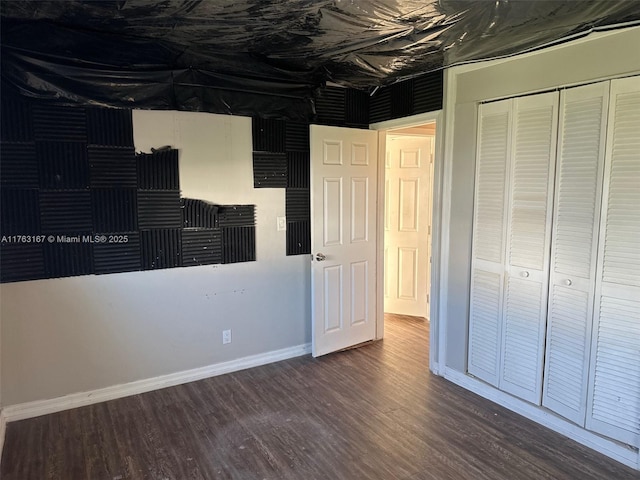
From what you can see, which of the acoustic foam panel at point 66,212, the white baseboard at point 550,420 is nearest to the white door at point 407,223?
the white baseboard at point 550,420

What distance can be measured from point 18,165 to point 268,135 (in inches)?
66.4

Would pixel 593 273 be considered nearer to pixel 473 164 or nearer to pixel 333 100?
pixel 473 164

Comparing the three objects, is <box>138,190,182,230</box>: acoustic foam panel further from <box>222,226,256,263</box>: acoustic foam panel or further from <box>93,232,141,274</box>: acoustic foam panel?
<box>222,226,256,263</box>: acoustic foam panel

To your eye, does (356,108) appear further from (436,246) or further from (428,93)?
(436,246)

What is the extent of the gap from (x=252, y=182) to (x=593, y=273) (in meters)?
2.37

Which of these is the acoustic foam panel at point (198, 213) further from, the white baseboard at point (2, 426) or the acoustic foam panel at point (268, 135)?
the white baseboard at point (2, 426)

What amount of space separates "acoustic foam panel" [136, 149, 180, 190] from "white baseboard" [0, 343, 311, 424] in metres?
1.40

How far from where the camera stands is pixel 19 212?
2.65 m

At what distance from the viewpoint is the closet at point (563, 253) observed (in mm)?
2271

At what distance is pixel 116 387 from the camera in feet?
9.97

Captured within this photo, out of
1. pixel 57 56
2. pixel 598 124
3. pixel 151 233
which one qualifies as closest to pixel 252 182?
pixel 151 233

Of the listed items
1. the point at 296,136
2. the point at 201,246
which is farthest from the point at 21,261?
the point at 296,136

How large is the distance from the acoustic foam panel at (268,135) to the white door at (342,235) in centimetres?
25

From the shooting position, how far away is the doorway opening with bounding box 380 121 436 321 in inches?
185
